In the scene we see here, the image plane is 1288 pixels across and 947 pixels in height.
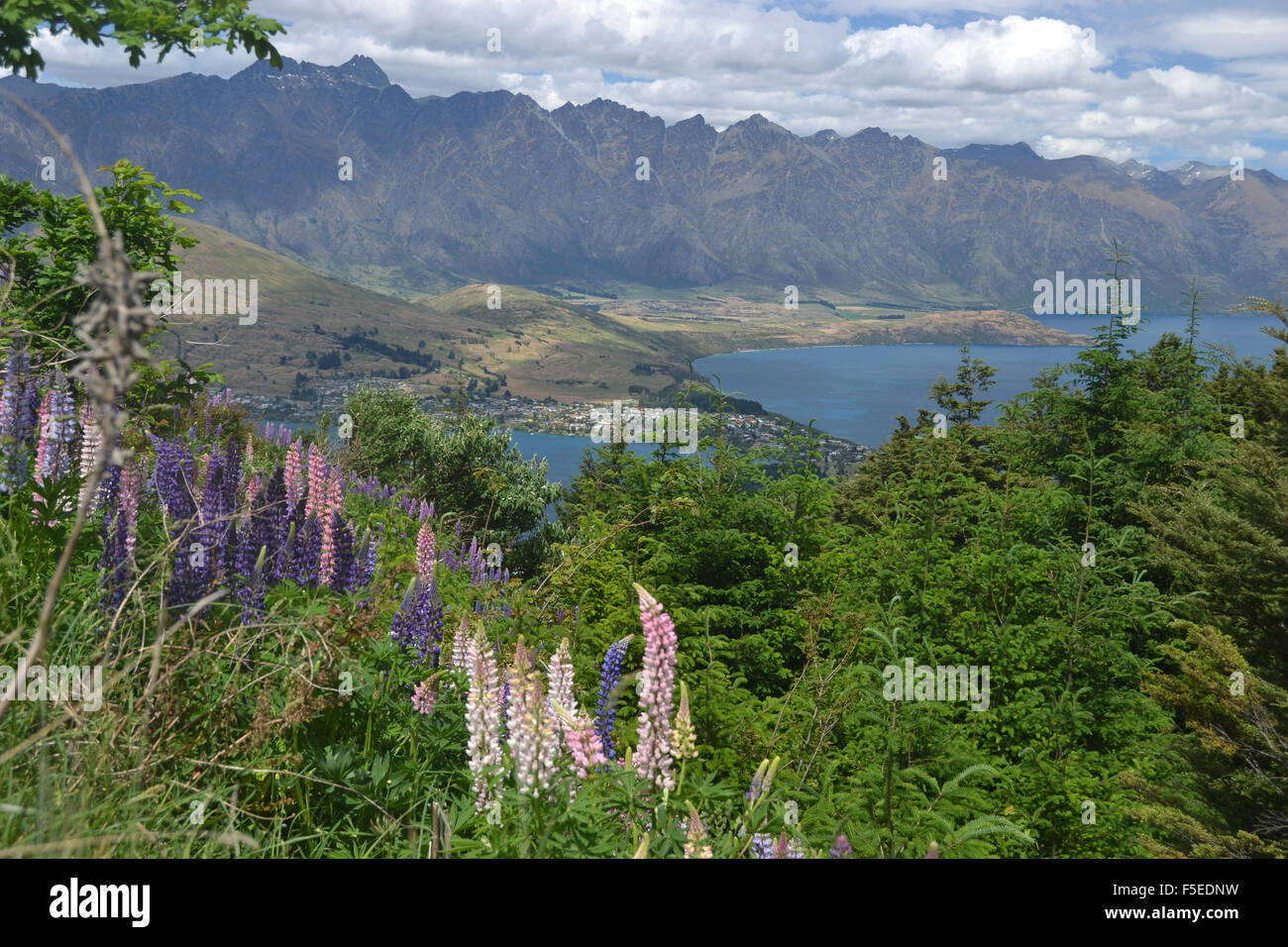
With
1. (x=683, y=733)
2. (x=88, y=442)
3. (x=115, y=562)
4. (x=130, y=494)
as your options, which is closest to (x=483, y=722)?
(x=683, y=733)

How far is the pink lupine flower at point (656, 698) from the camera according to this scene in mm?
3064

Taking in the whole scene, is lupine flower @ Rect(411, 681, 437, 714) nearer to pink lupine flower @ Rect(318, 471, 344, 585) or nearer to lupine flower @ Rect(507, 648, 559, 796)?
lupine flower @ Rect(507, 648, 559, 796)

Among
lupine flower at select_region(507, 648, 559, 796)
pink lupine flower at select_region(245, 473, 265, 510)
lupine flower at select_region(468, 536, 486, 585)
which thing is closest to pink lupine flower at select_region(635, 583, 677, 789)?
lupine flower at select_region(507, 648, 559, 796)

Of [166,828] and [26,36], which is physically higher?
[26,36]

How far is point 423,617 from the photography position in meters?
4.73

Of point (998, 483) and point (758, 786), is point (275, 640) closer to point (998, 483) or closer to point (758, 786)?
point (758, 786)

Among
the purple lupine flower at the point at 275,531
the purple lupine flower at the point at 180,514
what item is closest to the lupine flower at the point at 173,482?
the purple lupine flower at the point at 180,514

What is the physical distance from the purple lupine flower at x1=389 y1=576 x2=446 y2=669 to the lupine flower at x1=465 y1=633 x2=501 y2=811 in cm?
122

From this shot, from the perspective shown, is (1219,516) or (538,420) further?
(538,420)

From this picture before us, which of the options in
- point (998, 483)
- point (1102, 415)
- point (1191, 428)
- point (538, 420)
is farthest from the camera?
point (538, 420)

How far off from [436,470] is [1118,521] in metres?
18.8

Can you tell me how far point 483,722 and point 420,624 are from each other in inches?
55.0

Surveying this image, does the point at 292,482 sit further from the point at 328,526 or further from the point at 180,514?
the point at 180,514

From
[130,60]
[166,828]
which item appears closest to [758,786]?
[166,828]
